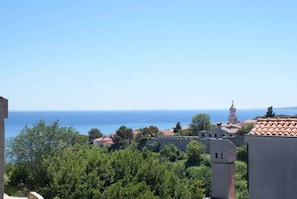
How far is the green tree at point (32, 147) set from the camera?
20438 millimetres

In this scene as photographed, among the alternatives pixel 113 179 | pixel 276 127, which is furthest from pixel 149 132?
pixel 276 127

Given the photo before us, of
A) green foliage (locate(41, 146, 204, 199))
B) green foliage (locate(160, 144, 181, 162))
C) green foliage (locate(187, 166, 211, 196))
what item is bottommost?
green foliage (locate(187, 166, 211, 196))

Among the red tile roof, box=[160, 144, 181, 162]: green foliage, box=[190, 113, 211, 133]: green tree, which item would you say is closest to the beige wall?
the red tile roof

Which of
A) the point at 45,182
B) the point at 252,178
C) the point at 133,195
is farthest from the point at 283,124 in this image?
the point at 45,182

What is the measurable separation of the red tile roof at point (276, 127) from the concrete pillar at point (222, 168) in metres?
1.52

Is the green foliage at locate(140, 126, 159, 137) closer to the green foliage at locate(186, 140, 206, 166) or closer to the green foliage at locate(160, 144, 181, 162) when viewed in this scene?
the green foliage at locate(160, 144, 181, 162)

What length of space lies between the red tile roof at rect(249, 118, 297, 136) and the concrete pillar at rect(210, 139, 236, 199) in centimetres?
152

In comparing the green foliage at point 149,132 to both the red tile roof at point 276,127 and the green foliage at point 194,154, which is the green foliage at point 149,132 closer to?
the green foliage at point 194,154

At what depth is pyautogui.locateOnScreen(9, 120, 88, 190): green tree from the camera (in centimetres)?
2044

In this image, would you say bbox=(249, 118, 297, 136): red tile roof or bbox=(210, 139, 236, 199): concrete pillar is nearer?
bbox=(249, 118, 297, 136): red tile roof

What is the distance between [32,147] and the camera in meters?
21.6

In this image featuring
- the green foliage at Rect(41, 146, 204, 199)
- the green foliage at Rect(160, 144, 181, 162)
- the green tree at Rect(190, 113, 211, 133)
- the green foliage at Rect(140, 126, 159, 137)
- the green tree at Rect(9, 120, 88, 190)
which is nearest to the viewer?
the green foliage at Rect(41, 146, 204, 199)

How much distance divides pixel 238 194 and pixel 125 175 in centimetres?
2954

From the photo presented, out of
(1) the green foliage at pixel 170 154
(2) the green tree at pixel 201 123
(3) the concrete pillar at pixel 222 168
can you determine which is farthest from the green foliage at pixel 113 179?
(2) the green tree at pixel 201 123
